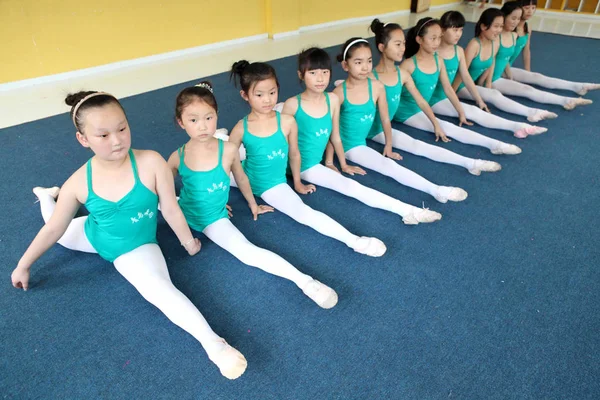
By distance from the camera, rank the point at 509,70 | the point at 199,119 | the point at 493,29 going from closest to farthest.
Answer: the point at 199,119 < the point at 493,29 < the point at 509,70

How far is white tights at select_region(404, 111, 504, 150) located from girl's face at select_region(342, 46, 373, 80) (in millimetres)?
778

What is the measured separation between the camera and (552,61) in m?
4.11

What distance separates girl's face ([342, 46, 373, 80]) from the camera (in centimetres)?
203

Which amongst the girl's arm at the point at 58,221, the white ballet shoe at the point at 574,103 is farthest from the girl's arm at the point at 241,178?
the white ballet shoe at the point at 574,103

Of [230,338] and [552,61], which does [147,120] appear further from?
[552,61]

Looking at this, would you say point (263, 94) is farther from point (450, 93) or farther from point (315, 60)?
point (450, 93)

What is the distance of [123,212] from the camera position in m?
1.44

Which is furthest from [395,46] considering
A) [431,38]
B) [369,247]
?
[369,247]

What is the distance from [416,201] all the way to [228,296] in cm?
111

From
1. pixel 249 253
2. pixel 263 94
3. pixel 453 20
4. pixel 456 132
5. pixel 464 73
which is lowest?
pixel 249 253

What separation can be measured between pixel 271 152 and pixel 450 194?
0.91 metres

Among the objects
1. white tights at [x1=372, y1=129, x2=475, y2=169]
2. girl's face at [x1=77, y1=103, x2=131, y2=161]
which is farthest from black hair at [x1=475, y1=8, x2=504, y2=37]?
girl's face at [x1=77, y1=103, x2=131, y2=161]

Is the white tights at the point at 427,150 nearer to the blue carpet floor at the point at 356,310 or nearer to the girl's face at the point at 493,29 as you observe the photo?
the blue carpet floor at the point at 356,310

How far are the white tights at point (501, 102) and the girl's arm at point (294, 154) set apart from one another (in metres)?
1.84
